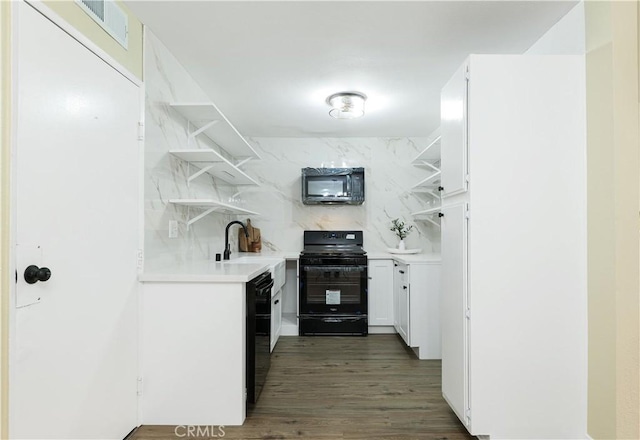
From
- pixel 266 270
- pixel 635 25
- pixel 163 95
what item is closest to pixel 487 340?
pixel 266 270

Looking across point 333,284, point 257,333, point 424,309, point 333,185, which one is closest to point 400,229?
point 333,185

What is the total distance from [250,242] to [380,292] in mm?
1667

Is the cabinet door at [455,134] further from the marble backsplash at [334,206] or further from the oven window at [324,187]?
the marble backsplash at [334,206]

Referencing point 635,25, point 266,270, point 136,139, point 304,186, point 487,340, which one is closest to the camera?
point 635,25

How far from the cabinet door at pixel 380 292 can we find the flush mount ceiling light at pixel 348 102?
5.33 ft

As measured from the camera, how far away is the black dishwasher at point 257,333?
6.51ft

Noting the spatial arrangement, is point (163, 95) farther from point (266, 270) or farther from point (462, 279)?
point (462, 279)

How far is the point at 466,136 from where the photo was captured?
1692 millimetres

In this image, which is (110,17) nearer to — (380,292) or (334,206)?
(334,206)

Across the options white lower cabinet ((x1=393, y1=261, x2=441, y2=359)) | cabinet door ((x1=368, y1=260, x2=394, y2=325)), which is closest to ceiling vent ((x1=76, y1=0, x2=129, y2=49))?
white lower cabinet ((x1=393, y1=261, x2=441, y2=359))

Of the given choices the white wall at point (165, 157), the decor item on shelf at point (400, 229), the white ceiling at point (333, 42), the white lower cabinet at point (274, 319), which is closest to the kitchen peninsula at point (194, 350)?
the white wall at point (165, 157)

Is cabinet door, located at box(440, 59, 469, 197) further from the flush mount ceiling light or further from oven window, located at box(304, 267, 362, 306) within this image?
oven window, located at box(304, 267, 362, 306)

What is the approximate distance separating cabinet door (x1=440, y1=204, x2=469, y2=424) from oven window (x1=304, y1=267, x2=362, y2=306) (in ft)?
5.11

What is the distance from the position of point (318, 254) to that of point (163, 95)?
2.10 metres
